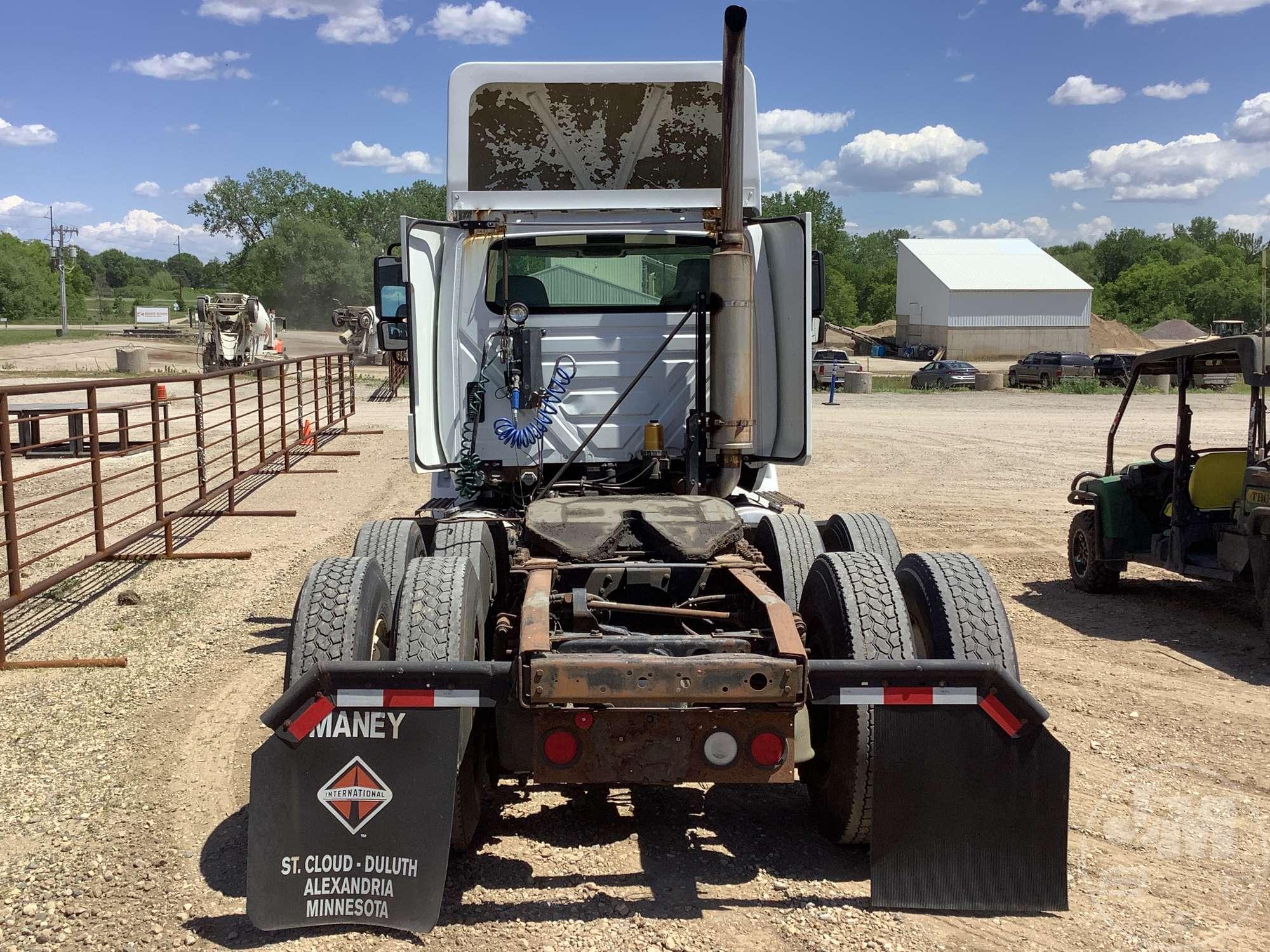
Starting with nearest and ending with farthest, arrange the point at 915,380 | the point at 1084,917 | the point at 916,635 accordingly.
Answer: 1. the point at 1084,917
2. the point at 916,635
3. the point at 915,380

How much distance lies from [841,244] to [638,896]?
11680 cm

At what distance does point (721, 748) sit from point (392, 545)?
2505mm

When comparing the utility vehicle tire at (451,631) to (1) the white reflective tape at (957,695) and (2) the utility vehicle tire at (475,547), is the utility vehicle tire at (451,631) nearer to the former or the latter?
(2) the utility vehicle tire at (475,547)

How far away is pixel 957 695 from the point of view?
354 centimetres

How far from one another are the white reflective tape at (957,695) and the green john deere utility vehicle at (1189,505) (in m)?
4.62

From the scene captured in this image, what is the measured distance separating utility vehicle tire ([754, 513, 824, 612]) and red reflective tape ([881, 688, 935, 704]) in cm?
116

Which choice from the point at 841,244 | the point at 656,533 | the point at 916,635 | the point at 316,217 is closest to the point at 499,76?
the point at 656,533

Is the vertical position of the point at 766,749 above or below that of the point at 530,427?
below

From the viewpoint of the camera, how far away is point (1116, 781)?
5016mm

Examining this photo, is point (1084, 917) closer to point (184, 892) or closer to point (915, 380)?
point (184, 892)

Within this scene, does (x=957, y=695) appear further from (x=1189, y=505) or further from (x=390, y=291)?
(x=1189, y=505)

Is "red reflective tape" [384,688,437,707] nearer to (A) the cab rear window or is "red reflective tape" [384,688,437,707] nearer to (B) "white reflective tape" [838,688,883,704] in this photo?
(B) "white reflective tape" [838,688,883,704]

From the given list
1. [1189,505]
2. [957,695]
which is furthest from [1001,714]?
[1189,505]

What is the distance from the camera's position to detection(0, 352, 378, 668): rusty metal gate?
7.43 m
